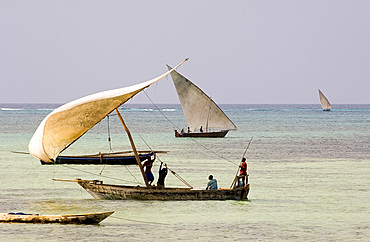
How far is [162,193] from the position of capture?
2100 cm

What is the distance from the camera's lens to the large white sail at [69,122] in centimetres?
1909

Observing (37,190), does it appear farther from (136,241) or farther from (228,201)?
(136,241)

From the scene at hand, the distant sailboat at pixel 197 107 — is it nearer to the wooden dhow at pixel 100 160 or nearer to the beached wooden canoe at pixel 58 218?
the wooden dhow at pixel 100 160

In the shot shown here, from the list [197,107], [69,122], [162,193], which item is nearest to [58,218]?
[69,122]

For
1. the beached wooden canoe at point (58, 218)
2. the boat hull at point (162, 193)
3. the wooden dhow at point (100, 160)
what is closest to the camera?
the beached wooden canoe at point (58, 218)

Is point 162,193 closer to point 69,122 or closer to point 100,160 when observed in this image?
point 69,122

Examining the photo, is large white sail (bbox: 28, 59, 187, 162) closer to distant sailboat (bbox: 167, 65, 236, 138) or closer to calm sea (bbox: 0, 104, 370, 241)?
calm sea (bbox: 0, 104, 370, 241)

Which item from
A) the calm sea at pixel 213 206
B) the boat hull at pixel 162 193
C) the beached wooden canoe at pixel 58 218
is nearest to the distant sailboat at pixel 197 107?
the calm sea at pixel 213 206

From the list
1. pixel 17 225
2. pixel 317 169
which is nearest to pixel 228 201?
pixel 17 225

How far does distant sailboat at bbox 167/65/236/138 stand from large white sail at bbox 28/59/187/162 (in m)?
32.7

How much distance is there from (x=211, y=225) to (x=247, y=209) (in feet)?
9.14

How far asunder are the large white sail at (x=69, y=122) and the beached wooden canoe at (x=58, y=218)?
89.7 inches

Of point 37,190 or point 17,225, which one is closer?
point 17,225

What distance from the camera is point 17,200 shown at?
2195 cm
